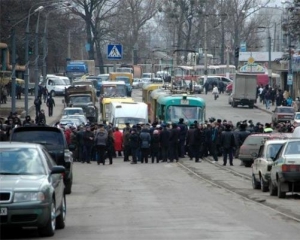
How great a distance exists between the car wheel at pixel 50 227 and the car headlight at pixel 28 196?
40cm

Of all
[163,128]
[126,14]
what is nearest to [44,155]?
[163,128]

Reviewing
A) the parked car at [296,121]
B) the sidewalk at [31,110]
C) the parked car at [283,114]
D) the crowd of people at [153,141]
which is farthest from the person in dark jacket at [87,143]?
the parked car at [283,114]

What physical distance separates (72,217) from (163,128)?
21616mm

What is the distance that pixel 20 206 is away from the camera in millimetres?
14641

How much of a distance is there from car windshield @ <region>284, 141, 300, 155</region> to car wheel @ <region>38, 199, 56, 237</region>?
9539mm

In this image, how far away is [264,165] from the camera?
85.5 ft

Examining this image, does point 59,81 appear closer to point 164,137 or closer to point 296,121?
point 296,121

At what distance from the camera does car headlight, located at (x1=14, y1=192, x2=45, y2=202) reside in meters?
14.7

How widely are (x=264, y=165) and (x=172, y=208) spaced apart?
19.7ft

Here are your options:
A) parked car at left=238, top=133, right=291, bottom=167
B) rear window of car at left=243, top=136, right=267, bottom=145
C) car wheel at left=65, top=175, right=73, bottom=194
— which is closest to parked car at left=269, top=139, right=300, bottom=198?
car wheel at left=65, top=175, right=73, bottom=194

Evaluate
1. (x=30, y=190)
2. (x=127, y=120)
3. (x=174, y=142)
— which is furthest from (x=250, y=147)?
(x=30, y=190)

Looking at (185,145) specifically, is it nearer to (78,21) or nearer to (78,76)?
(78,76)

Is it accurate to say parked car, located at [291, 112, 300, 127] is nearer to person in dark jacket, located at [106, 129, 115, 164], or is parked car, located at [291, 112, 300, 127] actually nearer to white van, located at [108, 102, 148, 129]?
white van, located at [108, 102, 148, 129]

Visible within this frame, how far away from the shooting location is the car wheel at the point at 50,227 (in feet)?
49.8
